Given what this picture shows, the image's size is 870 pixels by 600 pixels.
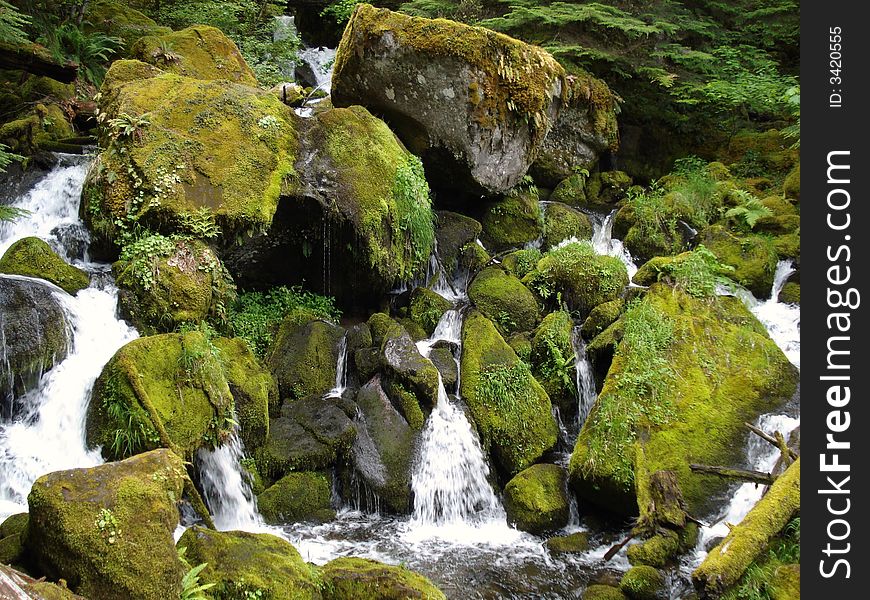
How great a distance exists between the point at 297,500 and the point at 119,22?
12.3 metres

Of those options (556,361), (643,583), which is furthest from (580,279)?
(643,583)

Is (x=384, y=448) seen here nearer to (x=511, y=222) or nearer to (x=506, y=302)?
(x=506, y=302)

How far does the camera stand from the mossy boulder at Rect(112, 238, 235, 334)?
23.1 ft

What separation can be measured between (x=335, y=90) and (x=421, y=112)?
1.62 m

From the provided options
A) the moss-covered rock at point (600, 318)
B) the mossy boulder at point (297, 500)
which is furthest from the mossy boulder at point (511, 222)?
the mossy boulder at point (297, 500)

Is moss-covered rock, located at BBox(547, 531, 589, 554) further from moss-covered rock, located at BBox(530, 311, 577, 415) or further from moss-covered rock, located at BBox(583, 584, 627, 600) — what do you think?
moss-covered rock, located at BBox(530, 311, 577, 415)

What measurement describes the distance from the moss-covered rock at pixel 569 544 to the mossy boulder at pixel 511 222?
6421 mm

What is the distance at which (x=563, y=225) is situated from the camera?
12.8 metres

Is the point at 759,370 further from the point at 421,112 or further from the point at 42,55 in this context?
the point at 42,55

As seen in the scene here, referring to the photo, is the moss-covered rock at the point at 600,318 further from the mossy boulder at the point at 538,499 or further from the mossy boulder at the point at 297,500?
the mossy boulder at the point at 297,500

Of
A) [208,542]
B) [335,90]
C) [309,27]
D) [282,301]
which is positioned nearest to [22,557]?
[208,542]

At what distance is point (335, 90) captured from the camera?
1085cm

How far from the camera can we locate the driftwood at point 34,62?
34.0 feet

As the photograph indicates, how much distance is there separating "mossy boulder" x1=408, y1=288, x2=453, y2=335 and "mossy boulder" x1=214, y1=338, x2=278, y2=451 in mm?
2956
